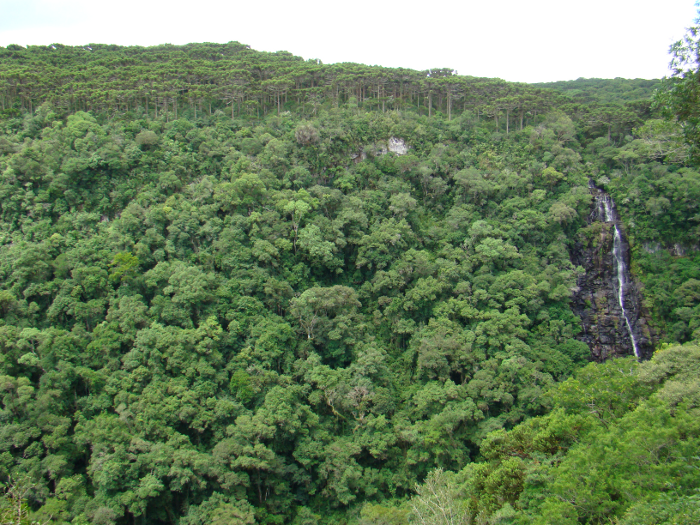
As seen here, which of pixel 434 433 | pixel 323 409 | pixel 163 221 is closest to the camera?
pixel 434 433

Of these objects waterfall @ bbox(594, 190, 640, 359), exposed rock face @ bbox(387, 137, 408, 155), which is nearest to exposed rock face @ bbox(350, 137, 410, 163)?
exposed rock face @ bbox(387, 137, 408, 155)

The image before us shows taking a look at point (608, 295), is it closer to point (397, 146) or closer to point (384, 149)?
point (397, 146)

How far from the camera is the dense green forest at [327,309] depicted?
17.2 m

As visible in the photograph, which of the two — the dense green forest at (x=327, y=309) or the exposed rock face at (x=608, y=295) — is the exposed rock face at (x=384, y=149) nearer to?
the dense green forest at (x=327, y=309)

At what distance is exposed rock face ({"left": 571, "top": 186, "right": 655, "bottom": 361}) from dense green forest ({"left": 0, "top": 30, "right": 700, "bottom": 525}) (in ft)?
3.50

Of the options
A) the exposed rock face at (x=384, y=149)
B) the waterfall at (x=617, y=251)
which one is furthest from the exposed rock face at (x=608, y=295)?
the exposed rock face at (x=384, y=149)

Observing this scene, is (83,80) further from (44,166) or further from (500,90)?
(500,90)

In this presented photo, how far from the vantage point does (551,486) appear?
13.7 m

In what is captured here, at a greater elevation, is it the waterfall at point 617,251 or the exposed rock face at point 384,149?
the exposed rock face at point 384,149

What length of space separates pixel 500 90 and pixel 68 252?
44.6 metres

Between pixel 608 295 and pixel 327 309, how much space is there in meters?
21.7

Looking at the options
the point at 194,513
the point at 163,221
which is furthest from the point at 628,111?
the point at 194,513

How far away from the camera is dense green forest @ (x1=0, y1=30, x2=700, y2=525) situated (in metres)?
17.2

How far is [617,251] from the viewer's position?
33.9m
